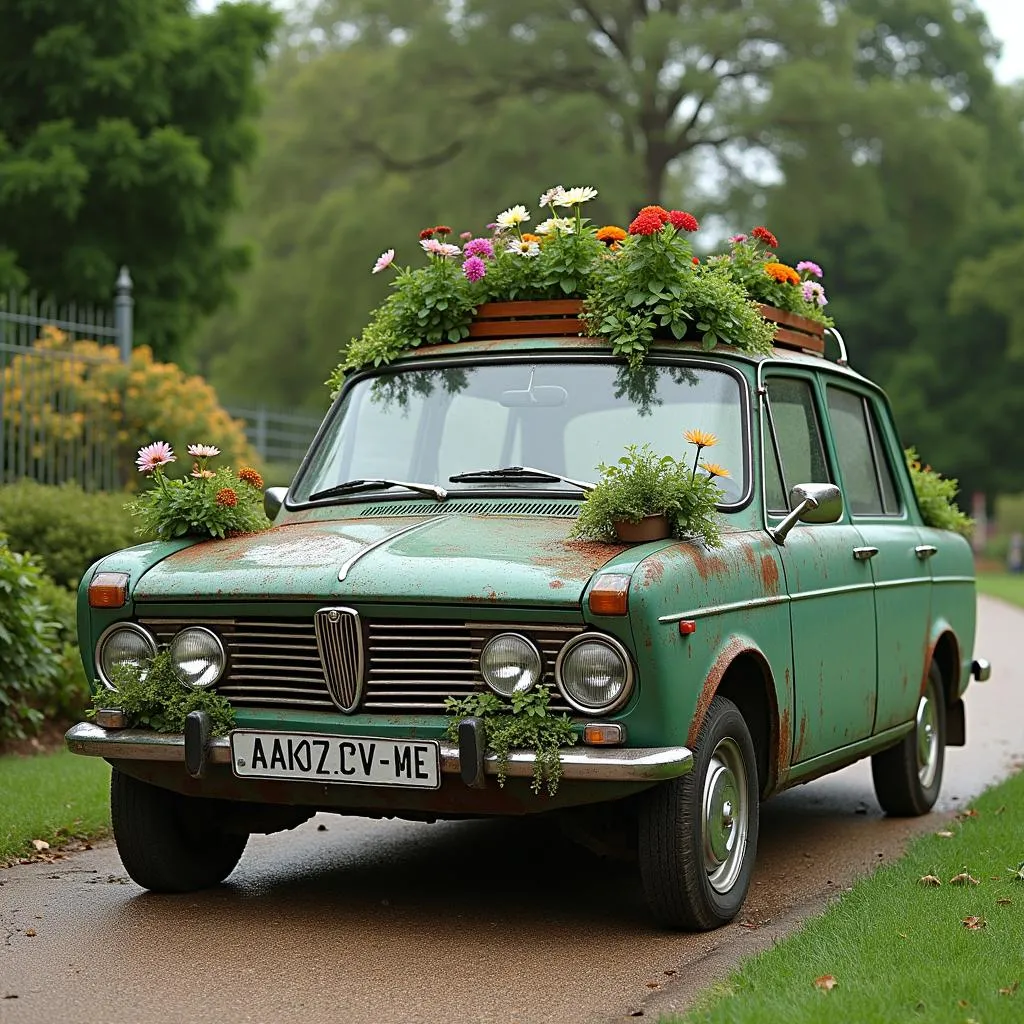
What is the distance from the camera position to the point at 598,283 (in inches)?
279

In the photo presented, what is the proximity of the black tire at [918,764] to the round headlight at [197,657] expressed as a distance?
12.2ft

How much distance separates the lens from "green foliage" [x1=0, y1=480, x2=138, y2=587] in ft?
39.7

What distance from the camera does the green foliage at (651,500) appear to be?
18.8 feet

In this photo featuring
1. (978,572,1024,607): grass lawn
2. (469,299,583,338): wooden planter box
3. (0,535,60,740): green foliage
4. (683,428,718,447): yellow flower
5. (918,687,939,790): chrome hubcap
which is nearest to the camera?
(683,428,718,447): yellow flower

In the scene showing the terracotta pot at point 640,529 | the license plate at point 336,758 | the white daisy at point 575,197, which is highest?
the white daisy at point 575,197

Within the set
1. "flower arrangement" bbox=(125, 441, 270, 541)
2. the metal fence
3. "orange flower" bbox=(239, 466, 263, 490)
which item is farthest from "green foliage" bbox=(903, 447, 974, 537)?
the metal fence

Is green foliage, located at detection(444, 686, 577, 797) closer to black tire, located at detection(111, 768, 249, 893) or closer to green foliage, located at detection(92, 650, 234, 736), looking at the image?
green foliage, located at detection(92, 650, 234, 736)

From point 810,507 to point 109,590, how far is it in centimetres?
253

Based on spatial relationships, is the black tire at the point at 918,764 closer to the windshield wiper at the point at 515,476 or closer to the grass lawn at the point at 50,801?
the windshield wiper at the point at 515,476

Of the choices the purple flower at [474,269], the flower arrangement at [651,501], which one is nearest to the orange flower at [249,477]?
the purple flower at [474,269]

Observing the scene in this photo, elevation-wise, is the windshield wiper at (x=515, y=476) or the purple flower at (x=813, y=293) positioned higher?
the purple flower at (x=813, y=293)

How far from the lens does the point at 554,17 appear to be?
40.3m

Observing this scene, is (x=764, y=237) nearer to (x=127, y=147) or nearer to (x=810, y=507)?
(x=810, y=507)

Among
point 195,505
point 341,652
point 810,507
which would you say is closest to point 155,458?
point 195,505
